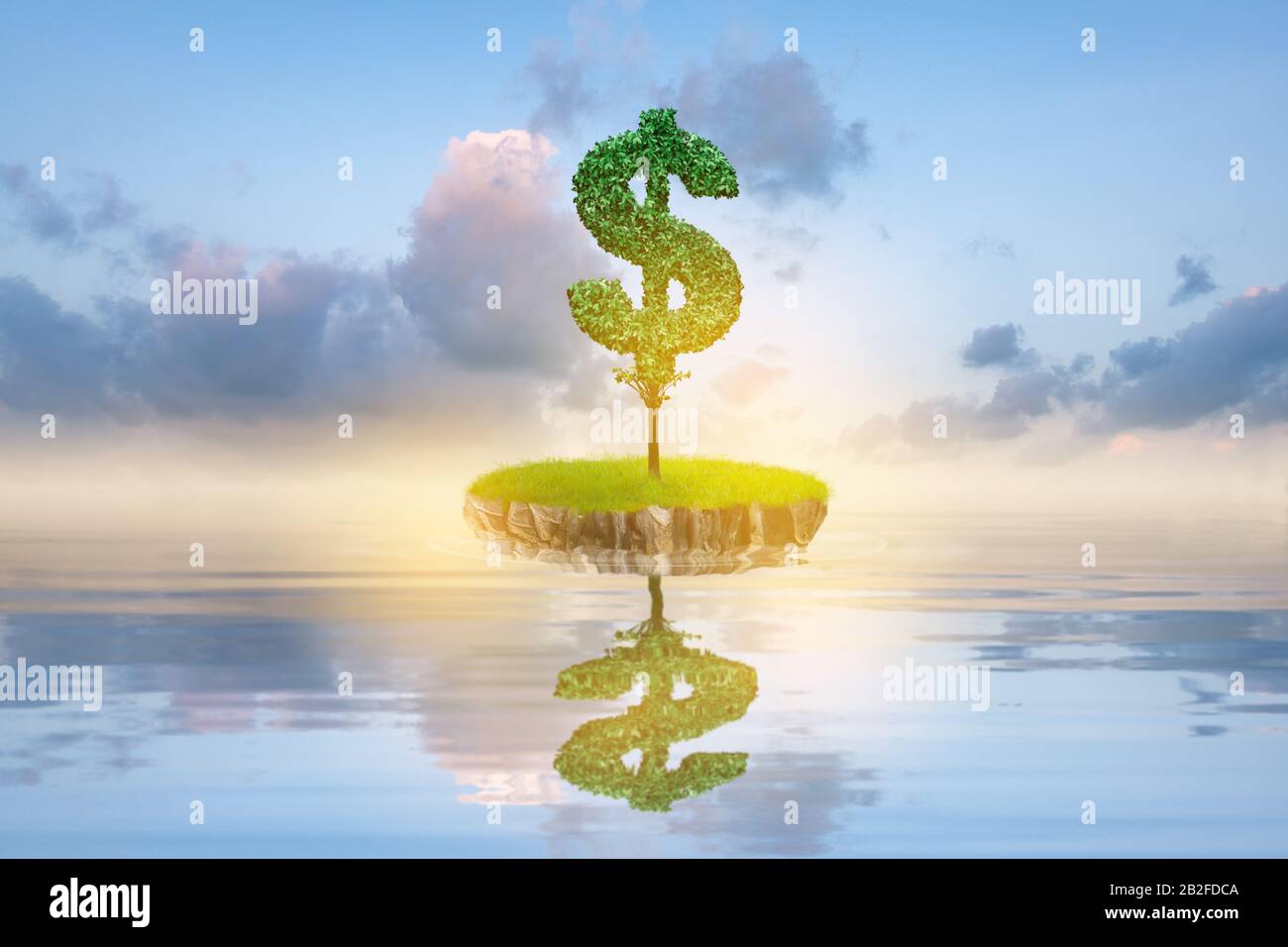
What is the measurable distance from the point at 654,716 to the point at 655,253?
13.7 metres

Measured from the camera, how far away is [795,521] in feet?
76.4

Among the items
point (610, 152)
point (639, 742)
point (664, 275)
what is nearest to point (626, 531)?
point (664, 275)

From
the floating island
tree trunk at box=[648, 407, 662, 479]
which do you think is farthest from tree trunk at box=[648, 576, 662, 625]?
tree trunk at box=[648, 407, 662, 479]

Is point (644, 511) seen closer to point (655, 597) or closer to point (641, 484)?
point (641, 484)

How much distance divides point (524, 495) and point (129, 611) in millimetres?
8079

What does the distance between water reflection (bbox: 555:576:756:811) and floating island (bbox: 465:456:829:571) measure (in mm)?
6449

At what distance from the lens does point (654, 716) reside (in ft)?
35.6

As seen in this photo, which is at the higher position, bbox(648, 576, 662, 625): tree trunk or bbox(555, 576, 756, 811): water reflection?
bbox(648, 576, 662, 625): tree trunk

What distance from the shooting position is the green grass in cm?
2228

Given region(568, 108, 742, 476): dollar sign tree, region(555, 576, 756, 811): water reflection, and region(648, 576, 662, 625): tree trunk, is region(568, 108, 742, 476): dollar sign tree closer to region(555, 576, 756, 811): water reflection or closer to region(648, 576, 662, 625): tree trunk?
region(648, 576, 662, 625): tree trunk

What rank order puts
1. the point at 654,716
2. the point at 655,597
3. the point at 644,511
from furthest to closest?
the point at 644,511 → the point at 655,597 → the point at 654,716

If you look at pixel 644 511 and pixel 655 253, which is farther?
pixel 655 253

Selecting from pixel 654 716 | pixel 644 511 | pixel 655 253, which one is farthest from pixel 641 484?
pixel 654 716
